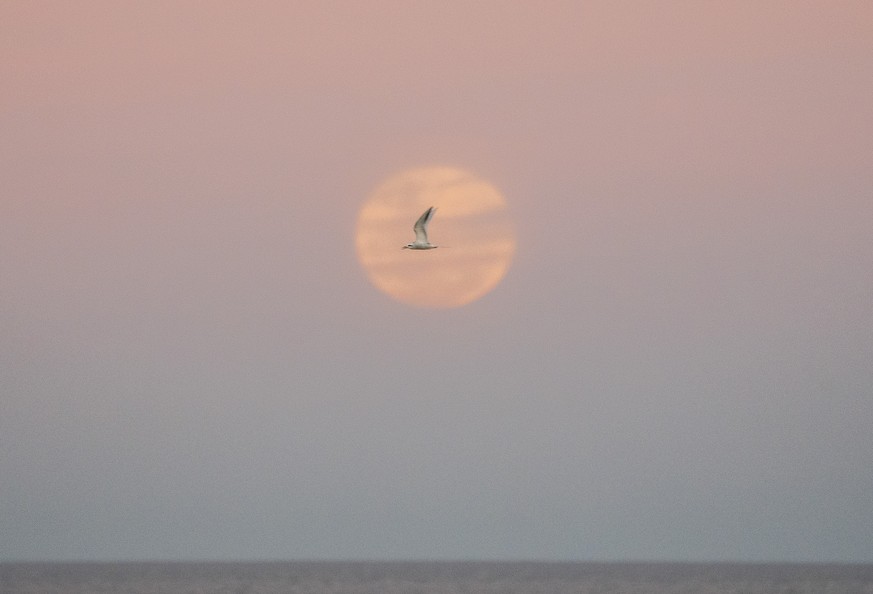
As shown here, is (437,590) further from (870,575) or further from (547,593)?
(870,575)

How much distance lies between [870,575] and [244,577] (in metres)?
61.1

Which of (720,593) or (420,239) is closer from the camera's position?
(420,239)

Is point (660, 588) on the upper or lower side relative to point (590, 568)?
lower

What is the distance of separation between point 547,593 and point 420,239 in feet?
249

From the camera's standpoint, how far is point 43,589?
152m

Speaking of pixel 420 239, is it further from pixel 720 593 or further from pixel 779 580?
pixel 779 580

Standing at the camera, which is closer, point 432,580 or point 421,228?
point 421,228

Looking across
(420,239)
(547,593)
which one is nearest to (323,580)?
(547,593)

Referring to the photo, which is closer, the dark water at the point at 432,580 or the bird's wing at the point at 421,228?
the bird's wing at the point at 421,228

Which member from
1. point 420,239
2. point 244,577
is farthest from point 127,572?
point 420,239

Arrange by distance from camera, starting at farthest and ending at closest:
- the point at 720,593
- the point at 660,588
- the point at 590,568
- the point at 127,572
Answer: the point at 590,568 < the point at 127,572 < the point at 660,588 < the point at 720,593

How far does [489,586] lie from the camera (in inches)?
6117

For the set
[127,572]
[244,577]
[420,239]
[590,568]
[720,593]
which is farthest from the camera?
[590,568]

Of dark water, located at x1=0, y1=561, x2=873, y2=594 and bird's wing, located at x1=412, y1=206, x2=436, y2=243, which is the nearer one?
bird's wing, located at x1=412, y1=206, x2=436, y2=243
